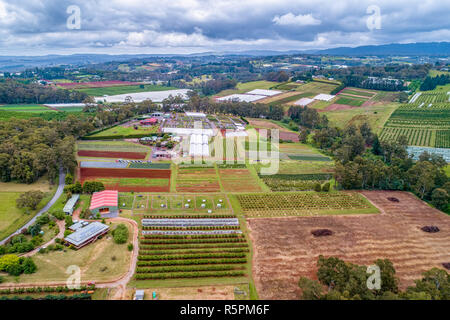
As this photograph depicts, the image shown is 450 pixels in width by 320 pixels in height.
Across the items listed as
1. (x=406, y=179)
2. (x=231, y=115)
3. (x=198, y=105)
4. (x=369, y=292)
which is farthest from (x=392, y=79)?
(x=369, y=292)

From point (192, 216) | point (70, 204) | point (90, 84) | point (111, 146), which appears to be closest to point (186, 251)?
point (192, 216)

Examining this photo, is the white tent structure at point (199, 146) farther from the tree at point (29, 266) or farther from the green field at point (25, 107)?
the green field at point (25, 107)

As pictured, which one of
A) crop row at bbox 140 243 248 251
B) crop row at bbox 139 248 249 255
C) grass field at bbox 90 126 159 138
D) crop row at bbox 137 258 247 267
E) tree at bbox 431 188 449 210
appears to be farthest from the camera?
grass field at bbox 90 126 159 138

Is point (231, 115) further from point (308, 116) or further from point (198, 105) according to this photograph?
point (308, 116)

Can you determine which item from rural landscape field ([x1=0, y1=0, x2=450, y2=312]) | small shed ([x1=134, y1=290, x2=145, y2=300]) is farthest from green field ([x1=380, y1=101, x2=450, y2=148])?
small shed ([x1=134, y1=290, x2=145, y2=300])

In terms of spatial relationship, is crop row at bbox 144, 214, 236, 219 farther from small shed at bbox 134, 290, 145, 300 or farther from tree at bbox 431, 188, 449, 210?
tree at bbox 431, 188, 449, 210

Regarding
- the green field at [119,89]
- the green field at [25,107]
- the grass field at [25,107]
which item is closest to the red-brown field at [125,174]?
the grass field at [25,107]
